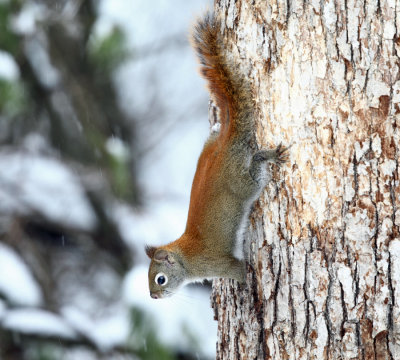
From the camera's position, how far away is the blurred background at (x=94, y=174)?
368cm

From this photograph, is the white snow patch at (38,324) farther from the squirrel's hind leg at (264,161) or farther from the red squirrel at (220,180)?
the squirrel's hind leg at (264,161)

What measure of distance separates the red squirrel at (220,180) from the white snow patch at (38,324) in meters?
1.76

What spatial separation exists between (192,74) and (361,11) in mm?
5336

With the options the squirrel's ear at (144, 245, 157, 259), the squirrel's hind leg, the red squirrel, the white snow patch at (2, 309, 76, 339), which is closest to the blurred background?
the white snow patch at (2, 309, 76, 339)

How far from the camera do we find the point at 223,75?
193 centimetres

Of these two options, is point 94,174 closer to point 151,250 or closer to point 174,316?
point 174,316

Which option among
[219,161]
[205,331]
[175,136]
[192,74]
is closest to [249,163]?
[219,161]

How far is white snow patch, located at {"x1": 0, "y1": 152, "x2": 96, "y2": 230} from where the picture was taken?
4969 mm

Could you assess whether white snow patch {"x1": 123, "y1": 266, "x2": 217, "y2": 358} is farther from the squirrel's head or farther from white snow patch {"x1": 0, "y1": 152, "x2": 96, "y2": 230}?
white snow patch {"x1": 0, "y1": 152, "x2": 96, "y2": 230}

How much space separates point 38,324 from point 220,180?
232 cm

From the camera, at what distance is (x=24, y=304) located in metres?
4.00

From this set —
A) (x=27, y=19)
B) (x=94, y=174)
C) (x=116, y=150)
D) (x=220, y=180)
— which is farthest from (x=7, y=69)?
(x=220, y=180)

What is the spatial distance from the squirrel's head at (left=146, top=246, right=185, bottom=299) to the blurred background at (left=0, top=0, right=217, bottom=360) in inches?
28.8

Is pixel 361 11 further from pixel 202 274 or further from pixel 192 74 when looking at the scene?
pixel 192 74
